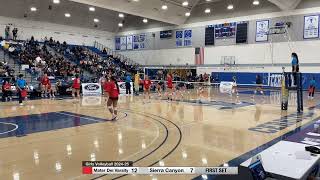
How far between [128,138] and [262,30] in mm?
26303

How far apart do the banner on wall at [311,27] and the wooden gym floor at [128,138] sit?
1764 cm

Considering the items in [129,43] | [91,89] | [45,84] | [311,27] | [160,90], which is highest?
[129,43]

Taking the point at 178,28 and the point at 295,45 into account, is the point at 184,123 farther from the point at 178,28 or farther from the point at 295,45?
the point at 178,28

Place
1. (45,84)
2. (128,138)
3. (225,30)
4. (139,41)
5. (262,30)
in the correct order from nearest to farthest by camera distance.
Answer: (128,138) → (45,84) → (262,30) → (225,30) → (139,41)

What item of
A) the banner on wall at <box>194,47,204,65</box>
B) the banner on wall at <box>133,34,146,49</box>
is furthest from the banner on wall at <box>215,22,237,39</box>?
the banner on wall at <box>133,34,146,49</box>

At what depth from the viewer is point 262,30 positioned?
30672mm

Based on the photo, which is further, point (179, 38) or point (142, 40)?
point (142, 40)

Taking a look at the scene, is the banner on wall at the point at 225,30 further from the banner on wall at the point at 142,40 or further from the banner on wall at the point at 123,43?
the banner on wall at the point at 123,43

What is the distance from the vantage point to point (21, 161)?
6203mm

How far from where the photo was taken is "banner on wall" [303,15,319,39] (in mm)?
27281

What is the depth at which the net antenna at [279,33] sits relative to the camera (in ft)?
95.0

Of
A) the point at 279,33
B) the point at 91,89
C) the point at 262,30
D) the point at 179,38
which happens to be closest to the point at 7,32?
the point at 91,89

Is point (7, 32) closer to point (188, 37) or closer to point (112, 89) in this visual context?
point (188, 37)
